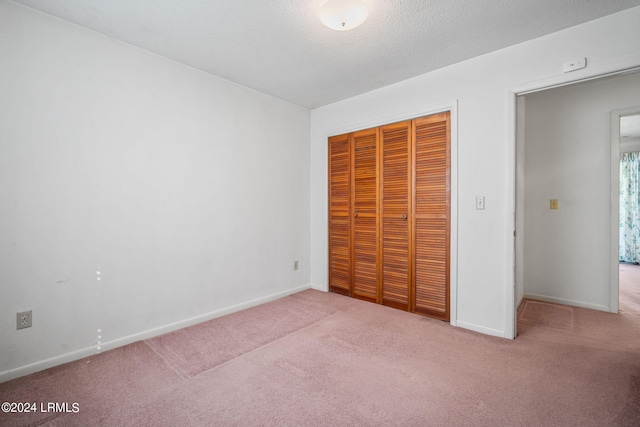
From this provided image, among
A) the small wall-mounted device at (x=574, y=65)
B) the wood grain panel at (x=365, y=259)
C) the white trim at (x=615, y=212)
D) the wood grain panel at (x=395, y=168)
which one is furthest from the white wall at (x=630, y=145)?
the wood grain panel at (x=365, y=259)

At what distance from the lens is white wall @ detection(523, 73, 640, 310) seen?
308 centimetres

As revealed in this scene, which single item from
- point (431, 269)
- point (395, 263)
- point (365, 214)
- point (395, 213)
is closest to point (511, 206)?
point (431, 269)

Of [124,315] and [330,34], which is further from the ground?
[330,34]

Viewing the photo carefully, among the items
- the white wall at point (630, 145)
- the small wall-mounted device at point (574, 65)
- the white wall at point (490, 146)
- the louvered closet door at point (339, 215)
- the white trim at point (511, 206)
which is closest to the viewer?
the small wall-mounted device at point (574, 65)

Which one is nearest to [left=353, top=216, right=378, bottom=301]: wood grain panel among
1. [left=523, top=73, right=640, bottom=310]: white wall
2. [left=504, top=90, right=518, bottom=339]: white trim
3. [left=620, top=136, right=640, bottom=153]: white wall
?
[left=504, top=90, right=518, bottom=339]: white trim

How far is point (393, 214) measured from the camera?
3.18 m

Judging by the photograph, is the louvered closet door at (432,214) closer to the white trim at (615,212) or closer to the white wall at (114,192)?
the white wall at (114,192)

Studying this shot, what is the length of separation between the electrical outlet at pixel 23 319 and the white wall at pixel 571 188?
4.74 m

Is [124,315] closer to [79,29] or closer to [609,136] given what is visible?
[79,29]

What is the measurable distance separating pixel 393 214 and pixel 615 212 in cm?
226

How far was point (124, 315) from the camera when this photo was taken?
2.33 meters

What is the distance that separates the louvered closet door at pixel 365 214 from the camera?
335 centimetres

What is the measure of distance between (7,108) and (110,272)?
1252 mm

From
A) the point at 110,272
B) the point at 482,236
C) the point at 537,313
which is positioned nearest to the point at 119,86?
the point at 110,272
